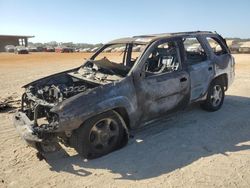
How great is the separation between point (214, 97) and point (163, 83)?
207 cm

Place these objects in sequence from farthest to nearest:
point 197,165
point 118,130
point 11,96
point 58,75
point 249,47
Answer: point 249,47, point 11,96, point 58,75, point 118,130, point 197,165

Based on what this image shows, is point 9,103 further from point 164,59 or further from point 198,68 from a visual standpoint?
point 198,68

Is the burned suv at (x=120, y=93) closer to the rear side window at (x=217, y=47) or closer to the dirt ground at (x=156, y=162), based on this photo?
the rear side window at (x=217, y=47)

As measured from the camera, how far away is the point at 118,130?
5.25 metres

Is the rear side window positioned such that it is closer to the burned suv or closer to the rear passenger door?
the burned suv

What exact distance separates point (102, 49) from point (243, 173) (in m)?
4.09

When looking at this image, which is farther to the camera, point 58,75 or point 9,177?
point 58,75

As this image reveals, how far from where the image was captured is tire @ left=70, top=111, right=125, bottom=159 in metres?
4.82

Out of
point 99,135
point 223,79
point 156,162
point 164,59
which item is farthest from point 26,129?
point 223,79

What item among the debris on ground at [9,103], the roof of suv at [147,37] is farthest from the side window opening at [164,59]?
the debris on ground at [9,103]

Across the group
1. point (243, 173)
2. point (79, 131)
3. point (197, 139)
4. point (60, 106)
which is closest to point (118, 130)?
point (79, 131)

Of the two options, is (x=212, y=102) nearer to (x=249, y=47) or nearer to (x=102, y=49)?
(x=102, y=49)

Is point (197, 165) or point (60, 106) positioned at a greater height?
point (60, 106)

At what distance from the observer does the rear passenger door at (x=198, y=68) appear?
644 cm
